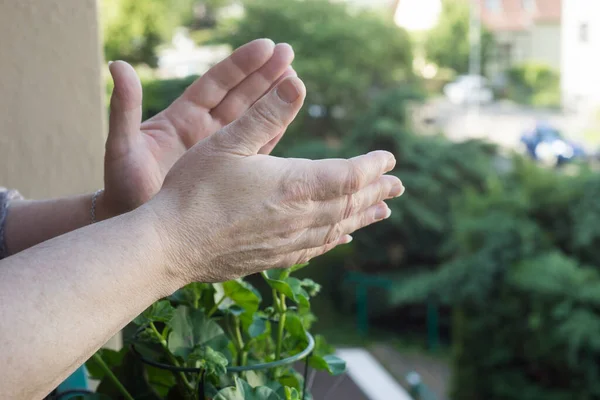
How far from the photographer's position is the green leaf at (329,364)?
0.77m

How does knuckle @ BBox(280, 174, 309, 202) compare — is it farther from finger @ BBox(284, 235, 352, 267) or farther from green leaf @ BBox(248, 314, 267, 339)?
green leaf @ BBox(248, 314, 267, 339)

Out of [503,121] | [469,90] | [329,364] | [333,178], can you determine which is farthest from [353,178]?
[469,90]

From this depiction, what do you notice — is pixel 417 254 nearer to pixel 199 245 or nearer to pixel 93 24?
pixel 93 24

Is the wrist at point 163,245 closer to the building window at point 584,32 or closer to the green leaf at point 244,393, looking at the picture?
the green leaf at point 244,393

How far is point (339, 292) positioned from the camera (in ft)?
26.4

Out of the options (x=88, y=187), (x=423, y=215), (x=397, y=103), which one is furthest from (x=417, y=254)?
(x=88, y=187)

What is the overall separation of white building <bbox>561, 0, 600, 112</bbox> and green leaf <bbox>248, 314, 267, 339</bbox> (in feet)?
79.7

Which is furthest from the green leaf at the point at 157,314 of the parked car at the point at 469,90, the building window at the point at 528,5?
the building window at the point at 528,5

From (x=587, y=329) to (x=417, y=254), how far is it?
14.0 feet

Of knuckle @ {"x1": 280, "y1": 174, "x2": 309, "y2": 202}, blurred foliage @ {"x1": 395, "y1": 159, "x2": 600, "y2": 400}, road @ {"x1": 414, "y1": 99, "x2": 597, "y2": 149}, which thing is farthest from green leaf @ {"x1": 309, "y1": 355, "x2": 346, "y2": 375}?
road @ {"x1": 414, "y1": 99, "x2": 597, "y2": 149}

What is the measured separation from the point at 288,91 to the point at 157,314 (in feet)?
0.75

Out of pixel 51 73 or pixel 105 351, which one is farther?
pixel 51 73

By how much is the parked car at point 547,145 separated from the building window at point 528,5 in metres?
17.3

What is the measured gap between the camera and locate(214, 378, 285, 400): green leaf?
0.61 m
